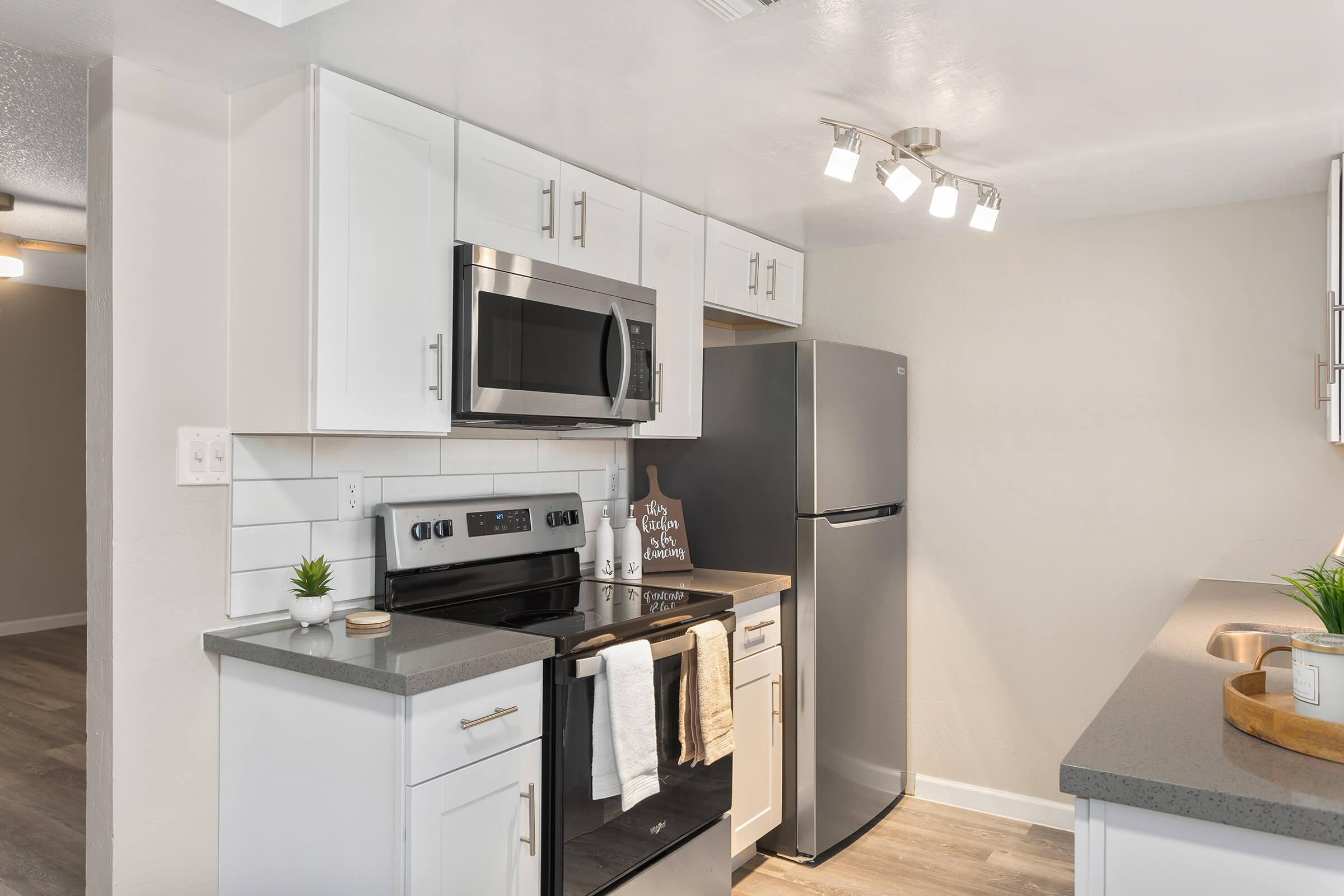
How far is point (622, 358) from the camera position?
8.64 ft

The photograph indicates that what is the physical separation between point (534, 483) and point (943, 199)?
149cm

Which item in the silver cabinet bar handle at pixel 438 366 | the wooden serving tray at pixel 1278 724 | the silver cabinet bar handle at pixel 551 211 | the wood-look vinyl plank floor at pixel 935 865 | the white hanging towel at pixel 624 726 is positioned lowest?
the wood-look vinyl plank floor at pixel 935 865

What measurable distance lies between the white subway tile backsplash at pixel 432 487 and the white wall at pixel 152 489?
0.49m

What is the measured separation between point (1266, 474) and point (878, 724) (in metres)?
1.53

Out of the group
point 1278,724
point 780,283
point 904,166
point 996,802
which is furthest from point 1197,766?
point 780,283

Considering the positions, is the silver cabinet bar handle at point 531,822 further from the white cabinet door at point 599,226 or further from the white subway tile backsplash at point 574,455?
the white cabinet door at point 599,226

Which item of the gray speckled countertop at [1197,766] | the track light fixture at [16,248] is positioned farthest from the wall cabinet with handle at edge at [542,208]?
the track light fixture at [16,248]

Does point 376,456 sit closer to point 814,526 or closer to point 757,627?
point 757,627

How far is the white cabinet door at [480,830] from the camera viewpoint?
1.74 m

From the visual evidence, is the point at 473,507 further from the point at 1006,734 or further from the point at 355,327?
the point at 1006,734

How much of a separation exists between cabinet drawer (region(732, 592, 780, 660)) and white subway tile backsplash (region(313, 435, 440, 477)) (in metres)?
1.00

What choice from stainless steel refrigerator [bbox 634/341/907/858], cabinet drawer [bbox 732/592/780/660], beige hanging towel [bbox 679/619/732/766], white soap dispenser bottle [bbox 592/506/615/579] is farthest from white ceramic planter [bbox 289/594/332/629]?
stainless steel refrigerator [bbox 634/341/907/858]

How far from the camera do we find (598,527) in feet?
10.2

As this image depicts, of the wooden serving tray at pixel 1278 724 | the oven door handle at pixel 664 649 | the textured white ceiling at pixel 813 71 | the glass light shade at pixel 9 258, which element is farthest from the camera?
the glass light shade at pixel 9 258
